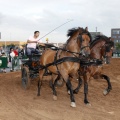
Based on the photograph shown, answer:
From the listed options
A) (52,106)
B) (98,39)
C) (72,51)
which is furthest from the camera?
(98,39)

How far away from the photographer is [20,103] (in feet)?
30.3

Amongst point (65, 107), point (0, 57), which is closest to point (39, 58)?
point (65, 107)

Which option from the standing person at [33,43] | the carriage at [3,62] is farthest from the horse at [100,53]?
the carriage at [3,62]

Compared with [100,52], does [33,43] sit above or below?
above

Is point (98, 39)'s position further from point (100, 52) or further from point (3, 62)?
point (3, 62)

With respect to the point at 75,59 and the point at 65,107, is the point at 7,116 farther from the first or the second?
the point at 75,59

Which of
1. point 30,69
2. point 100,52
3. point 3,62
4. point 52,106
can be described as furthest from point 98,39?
point 3,62

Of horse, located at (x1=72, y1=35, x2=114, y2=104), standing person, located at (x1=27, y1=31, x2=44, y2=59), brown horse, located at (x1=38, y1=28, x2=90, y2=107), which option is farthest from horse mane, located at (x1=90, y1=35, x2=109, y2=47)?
standing person, located at (x1=27, y1=31, x2=44, y2=59)

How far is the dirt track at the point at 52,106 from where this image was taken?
756 cm

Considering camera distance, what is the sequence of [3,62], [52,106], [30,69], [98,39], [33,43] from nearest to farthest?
→ 1. [52,106]
2. [98,39]
3. [33,43]
4. [30,69]
5. [3,62]

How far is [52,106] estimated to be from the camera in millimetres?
8844

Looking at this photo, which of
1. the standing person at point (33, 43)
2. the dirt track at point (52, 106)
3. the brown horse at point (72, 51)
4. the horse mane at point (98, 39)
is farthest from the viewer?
the standing person at point (33, 43)

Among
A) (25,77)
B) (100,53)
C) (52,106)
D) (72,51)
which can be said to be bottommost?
(52,106)

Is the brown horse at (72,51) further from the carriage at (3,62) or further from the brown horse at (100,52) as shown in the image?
the carriage at (3,62)
